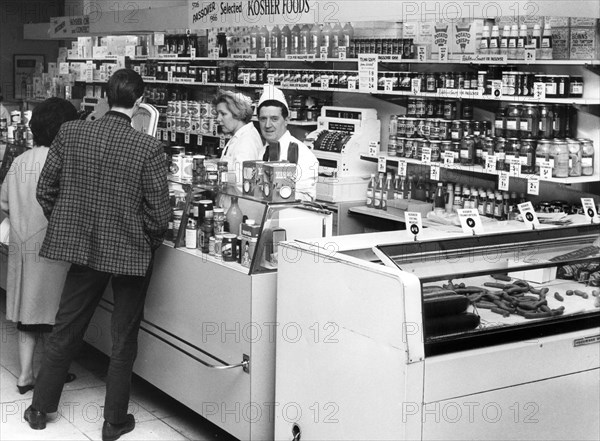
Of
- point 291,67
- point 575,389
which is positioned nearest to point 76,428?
point 575,389

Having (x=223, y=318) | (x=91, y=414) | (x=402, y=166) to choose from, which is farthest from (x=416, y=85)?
(x=91, y=414)

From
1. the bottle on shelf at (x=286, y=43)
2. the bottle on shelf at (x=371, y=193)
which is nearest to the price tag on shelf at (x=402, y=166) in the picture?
the bottle on shelf at (x=371, y=193)

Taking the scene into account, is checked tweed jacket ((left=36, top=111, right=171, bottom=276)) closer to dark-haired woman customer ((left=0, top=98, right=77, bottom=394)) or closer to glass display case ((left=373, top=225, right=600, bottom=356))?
dark-haired woman customer ((left=0, top=98, right=77, bottom=394))

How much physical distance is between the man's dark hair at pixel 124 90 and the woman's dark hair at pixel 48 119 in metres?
0.59

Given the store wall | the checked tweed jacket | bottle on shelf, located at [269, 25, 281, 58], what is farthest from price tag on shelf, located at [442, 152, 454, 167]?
the store wall

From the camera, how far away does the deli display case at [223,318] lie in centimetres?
390

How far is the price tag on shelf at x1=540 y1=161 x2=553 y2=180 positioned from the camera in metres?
5.50

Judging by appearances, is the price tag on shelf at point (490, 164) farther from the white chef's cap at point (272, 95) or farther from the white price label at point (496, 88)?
the white chef's cap at point (272, 95)

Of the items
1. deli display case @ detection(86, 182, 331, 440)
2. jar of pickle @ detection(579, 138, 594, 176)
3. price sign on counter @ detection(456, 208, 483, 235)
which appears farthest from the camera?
jar of pickle @ detection(579, 138, 594, 176)

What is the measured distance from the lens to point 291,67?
324 inches

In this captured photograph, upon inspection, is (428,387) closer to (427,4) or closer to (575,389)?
(575,389)

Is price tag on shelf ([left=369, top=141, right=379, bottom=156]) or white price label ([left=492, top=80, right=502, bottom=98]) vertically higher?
white price label ([left=492, top=80, right=502, bottom=98])

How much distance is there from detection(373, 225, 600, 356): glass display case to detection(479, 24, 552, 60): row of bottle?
6.57 feet

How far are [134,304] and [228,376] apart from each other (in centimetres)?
60
